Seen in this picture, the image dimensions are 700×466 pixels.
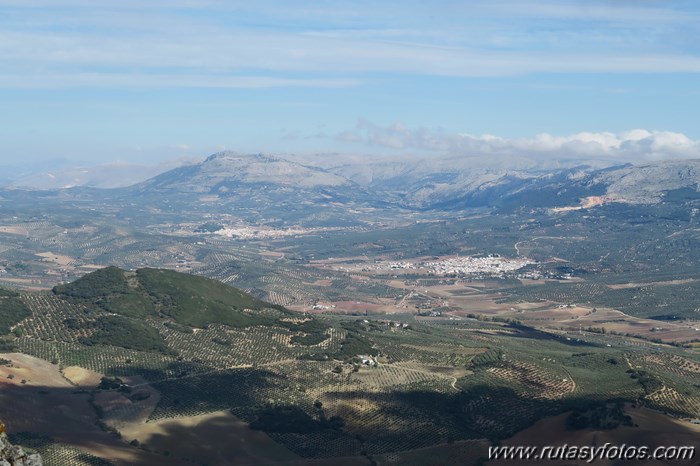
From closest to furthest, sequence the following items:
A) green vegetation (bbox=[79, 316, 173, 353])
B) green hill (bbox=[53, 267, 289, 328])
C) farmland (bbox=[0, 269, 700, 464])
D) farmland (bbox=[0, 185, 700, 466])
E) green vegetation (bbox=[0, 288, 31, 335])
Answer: farmland (bbox=[0, 185, 700, 466]) → farmland (bbox=[0, 269, 700, 464]) → green vegetation (bbox=[79, 316, 173, 353]) → green vegetation (bbox=[0, 288, 31, 335]) → green hill (bbox=[53, 267, 289, 328])

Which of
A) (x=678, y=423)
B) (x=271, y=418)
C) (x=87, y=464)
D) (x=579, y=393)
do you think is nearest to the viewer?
(x=87, y=464)

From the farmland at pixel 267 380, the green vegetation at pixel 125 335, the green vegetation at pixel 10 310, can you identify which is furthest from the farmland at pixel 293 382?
the green vegetation at pixel 10 310

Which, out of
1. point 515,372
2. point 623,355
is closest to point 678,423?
point 515,372

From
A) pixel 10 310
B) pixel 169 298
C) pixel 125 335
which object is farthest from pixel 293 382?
pixel 10 310

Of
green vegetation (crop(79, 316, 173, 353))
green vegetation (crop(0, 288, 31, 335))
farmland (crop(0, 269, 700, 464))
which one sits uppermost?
green vegetation (crop(0, 288, 31, 335))

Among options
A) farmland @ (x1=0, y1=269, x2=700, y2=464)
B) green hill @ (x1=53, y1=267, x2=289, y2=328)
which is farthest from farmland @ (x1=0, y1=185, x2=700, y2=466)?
green hill @ (x1=53, y1=267, x2=289, y2=328)

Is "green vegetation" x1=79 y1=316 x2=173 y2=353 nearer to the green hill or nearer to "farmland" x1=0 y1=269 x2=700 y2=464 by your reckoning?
"farmland" x1=0 y1=269 x2=700 y2=464

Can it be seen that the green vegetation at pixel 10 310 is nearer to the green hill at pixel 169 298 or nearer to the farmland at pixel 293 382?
the farmland at pixel 293 382

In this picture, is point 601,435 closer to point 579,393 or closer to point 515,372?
point 579,393
